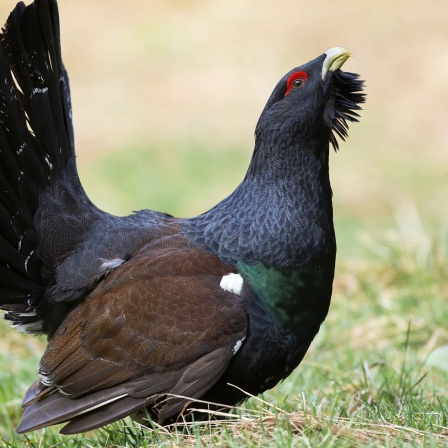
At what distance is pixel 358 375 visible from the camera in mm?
5258

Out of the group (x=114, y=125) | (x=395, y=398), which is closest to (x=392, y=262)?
(x=395, y=398)

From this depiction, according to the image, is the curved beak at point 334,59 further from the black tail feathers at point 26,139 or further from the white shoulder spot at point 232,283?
the black tail feathers at point 26,139

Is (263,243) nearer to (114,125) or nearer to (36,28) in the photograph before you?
(36,28)

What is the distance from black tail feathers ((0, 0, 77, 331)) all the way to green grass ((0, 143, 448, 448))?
827 mm

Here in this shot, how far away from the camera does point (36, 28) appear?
14.7 ft

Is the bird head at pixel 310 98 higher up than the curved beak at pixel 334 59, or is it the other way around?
the curved beak at pixel 334 59

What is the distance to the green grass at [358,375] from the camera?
3.62 metres

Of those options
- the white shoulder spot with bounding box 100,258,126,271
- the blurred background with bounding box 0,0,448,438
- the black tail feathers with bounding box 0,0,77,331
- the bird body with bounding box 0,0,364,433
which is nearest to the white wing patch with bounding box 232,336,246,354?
the bird body with bounding box 0,0,364,433

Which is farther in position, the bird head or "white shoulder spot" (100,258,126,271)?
"white shoulder spot" (100,258,126,271)

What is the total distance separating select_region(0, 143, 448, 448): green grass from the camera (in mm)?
3619

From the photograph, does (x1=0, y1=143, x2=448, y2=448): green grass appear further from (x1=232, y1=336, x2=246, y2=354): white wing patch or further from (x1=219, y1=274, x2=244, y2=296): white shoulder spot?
(x1=219, y1=274, x2=244, y2=296): white shoulder spot

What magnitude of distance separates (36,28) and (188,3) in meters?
18.2

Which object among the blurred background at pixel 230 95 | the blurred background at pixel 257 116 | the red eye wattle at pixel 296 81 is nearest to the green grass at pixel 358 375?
the blurred background at pixel 257 116

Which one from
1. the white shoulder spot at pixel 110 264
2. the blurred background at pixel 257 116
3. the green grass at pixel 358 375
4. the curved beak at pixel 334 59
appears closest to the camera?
the green grass at pixel 358 375
